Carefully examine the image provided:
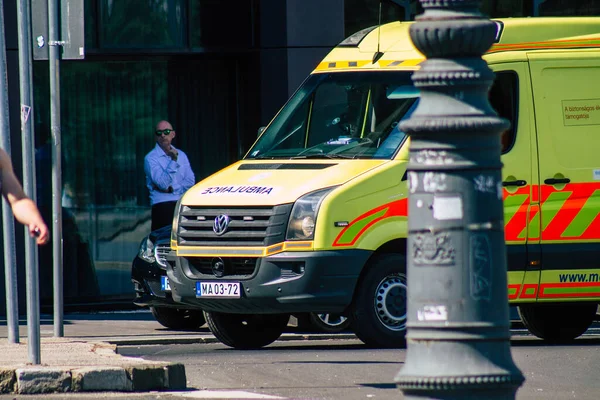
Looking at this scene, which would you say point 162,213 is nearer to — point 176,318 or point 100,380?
point 176,318

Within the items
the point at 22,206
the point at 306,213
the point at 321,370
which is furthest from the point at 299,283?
the point at 22,206

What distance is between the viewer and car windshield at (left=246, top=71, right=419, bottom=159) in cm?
1133

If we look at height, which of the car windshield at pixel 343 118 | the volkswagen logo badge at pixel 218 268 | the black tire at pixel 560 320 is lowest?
the black tire at pixel 560 320

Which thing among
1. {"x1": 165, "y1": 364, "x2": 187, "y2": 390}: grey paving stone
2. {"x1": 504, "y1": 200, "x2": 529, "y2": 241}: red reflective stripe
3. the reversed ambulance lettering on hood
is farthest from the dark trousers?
{"x1": 165, "y1": 364, "x2": 187, "y2": 390}: grey paving stone

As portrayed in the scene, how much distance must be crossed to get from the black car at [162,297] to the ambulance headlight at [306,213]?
183 centimetres

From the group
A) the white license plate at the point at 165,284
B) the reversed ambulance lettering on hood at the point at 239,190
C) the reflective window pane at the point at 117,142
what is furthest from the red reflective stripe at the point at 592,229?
the reflective window pane at the point at 117,142

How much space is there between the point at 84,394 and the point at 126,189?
28.0ft

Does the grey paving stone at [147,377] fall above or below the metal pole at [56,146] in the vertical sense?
below

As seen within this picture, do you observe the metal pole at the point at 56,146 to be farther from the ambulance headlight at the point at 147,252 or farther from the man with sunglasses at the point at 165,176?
the man with sunglasses at the point at 165,176

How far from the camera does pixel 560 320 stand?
499 inches

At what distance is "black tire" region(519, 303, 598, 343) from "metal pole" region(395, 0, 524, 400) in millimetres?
8056

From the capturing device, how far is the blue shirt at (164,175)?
15.3 meters

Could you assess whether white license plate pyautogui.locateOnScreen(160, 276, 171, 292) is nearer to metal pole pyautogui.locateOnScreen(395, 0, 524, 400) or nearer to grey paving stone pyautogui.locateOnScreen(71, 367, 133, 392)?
grey paving stone pyautogui.locateOnScreen(71, 367, 133, 392)

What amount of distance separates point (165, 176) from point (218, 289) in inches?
182
